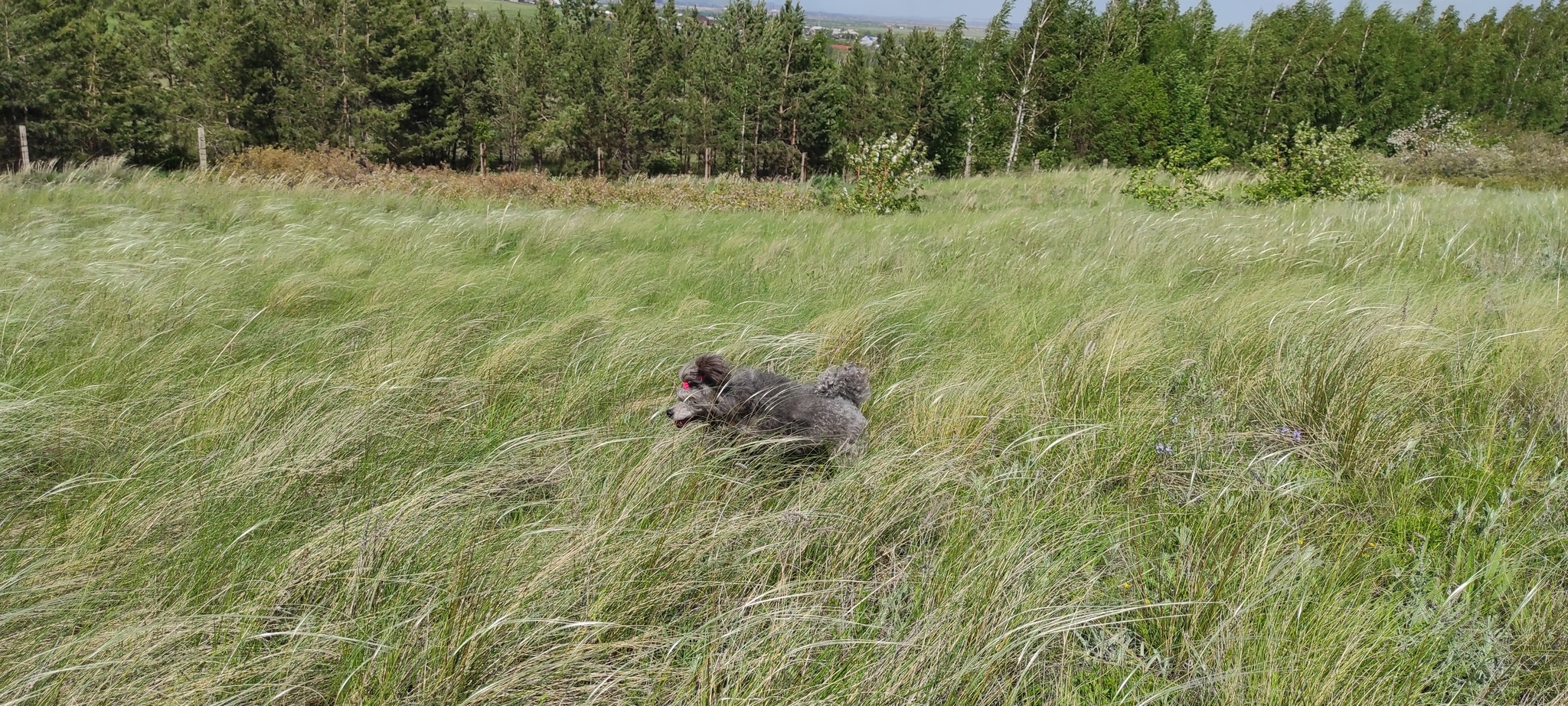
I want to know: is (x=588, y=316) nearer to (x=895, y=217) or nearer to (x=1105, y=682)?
(x=1105, y=682)

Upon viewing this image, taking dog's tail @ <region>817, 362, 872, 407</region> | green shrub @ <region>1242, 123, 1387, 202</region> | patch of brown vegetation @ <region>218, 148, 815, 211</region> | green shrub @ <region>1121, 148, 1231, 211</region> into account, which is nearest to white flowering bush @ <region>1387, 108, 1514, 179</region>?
green shrub @ <region>1242, 123, 1387, 202</region>

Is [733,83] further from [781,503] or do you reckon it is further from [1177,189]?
[781,503]

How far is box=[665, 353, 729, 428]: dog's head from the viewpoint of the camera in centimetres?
211

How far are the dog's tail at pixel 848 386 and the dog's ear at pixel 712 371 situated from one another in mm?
276

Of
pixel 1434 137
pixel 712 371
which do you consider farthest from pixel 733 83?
pixel 712 371

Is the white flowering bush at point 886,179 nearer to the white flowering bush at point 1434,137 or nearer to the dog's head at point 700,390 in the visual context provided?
the dog's head at point 700,390

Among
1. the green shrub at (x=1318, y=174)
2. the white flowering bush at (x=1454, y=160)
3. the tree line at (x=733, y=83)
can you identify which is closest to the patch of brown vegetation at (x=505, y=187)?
the green shrub at (x=1318, y=174)

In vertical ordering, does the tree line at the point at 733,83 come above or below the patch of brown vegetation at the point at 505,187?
above

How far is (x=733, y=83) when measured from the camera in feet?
130

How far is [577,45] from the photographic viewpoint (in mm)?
38625

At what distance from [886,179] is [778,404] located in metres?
8.96

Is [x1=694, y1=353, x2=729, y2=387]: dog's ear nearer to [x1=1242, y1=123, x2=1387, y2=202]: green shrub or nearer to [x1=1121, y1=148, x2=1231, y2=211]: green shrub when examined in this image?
[x1=1121, y1=148, x2=1231, y2=211]: green shrub

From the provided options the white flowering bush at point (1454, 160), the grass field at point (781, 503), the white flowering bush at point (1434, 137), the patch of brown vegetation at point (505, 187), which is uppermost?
the white flowering bush at point (1434, 137)

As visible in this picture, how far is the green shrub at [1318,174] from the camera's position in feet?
30.2
